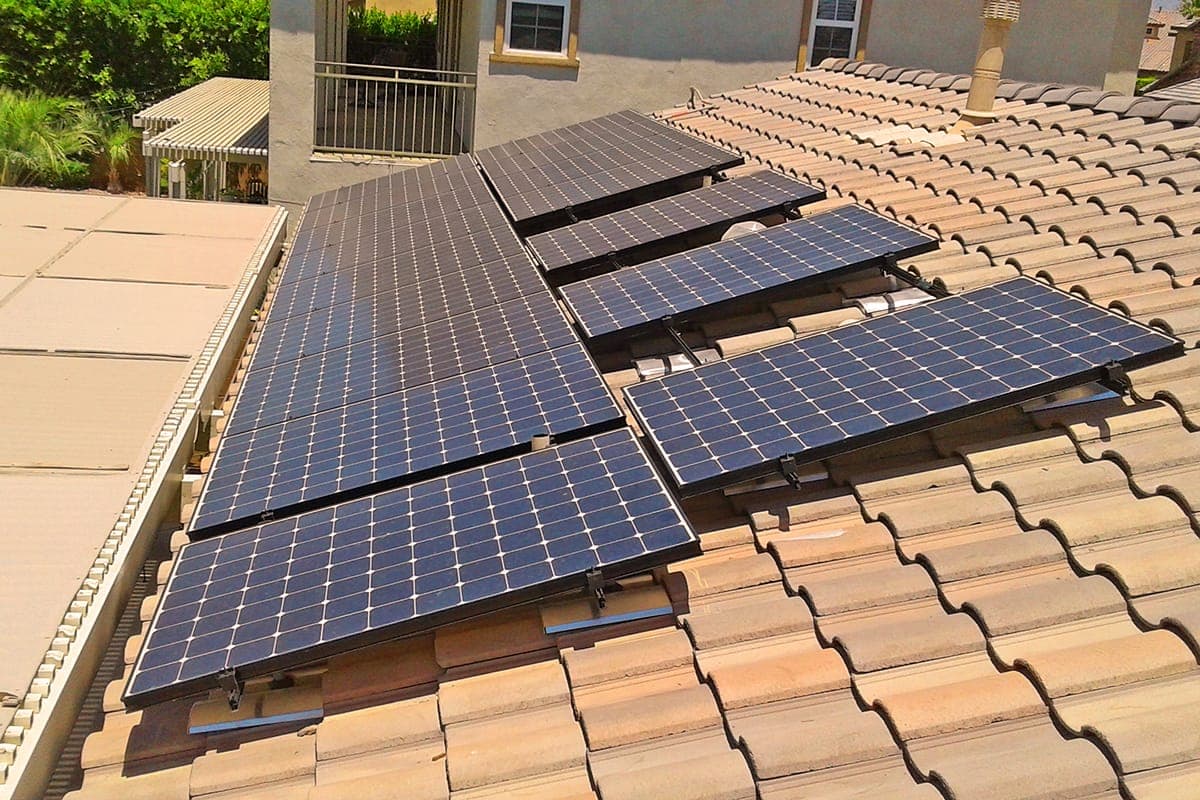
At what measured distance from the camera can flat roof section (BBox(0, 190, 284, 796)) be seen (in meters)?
5.09

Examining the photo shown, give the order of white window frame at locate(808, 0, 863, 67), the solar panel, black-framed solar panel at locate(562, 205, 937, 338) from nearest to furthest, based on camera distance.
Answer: black-framed solar panel at locate(562, 205, 937, 338), the solar panel, white window frame at locate(808, 0, 863, 67)

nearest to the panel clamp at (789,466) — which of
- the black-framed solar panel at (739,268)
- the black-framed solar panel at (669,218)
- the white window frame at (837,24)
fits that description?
the black-framed solar panel at (739,268)

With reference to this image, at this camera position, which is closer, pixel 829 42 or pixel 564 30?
pixel 564 30

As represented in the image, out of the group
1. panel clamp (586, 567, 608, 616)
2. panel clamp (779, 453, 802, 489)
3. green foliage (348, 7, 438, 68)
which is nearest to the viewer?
panel clamp (586, 567, 608, 616)

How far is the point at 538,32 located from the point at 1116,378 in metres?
15.4

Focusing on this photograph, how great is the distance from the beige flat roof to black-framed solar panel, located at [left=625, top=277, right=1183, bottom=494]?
3.18 m

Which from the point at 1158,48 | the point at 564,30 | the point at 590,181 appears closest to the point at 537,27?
the point at 564,30

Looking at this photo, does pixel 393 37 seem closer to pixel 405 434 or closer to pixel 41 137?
pixel 41 137

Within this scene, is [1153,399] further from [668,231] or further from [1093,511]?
[668,231]

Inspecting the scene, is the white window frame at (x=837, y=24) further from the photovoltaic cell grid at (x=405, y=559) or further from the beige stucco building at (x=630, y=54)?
the photovoltaic cell grid at (x=405, y=559)

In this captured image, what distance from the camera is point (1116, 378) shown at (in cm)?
514

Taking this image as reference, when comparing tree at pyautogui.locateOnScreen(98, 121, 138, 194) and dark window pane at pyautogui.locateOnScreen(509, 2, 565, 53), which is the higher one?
dark window pane at pyautogui.locateOnScreen(509, 2, 565, 53)

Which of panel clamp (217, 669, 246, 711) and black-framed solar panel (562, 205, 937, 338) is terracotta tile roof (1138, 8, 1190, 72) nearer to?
black-framed solar panel (562, 205, 937, 338)

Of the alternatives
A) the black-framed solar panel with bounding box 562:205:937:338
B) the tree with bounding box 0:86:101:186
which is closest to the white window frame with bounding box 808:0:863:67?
the black-framed solar panel with bounding box 562:205:937:338
